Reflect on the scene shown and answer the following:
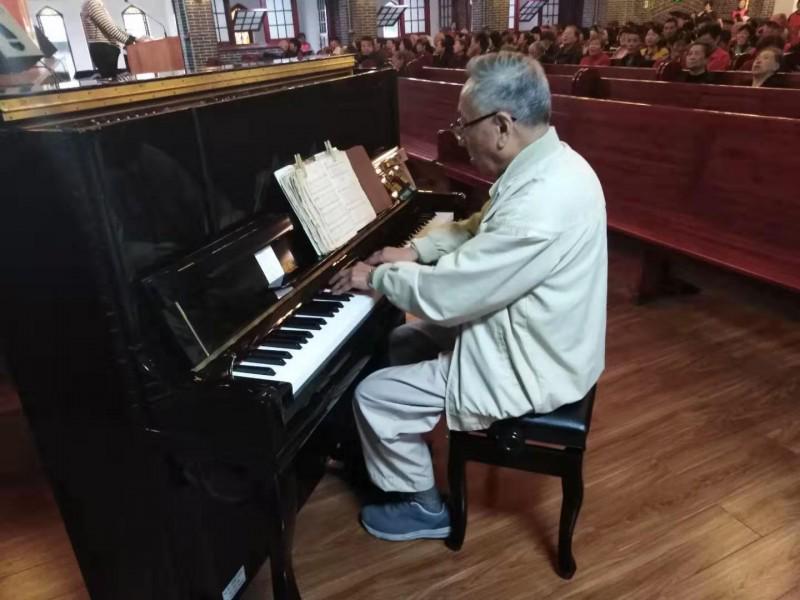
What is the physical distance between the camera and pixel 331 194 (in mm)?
1842

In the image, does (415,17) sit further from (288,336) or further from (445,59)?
(288,336)

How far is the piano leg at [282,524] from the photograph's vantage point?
1.32 meters

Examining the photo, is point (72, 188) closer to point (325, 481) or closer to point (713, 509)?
point (325, 481)

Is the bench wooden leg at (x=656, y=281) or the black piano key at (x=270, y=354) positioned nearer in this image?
the black piano key at (x=270, y=354)

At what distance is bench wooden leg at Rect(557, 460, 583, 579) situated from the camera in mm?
1635

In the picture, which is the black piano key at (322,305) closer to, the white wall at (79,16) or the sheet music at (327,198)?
the sheet music at (327,198)

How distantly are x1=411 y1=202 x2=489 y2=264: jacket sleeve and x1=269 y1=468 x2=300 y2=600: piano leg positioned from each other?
0.86 metres

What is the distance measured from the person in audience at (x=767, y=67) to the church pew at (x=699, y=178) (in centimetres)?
154

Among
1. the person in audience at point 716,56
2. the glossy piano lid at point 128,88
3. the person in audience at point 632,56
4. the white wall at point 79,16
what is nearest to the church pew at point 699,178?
the glossy piano lid at point 128,88

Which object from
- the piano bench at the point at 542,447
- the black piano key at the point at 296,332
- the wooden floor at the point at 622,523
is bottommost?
the wooden floor at the point at 622,523

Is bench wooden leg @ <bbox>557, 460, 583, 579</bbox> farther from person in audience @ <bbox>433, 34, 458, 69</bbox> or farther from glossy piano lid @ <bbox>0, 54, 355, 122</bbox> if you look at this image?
person in audience @ <bbox>433, 34, 458, 69</bbox>

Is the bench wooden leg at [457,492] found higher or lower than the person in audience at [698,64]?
lower

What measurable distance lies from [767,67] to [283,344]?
4211 mm

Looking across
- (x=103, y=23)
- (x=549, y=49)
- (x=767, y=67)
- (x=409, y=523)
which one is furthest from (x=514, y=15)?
(x=409, y=523)
